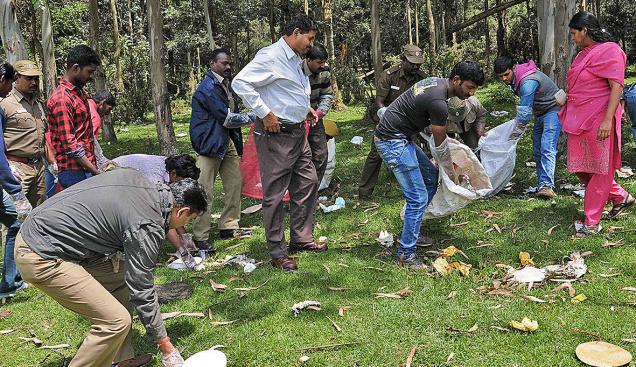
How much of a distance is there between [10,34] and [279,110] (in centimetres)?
530

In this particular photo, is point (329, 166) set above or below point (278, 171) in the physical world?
below

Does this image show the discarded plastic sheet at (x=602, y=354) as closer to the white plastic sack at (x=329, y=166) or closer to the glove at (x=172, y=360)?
the glove at (x=172, y=360)

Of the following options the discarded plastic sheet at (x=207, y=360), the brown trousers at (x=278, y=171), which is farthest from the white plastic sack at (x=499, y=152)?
the discarded plastic sheet at (x=207, y=360)

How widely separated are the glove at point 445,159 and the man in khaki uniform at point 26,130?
395 cm

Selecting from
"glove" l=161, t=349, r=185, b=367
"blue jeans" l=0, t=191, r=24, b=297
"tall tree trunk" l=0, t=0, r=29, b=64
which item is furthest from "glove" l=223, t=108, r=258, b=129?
"tall tree trunk" l=0, t=0, r=29, b=64

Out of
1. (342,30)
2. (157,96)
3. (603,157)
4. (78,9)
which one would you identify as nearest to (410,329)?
(603,157)

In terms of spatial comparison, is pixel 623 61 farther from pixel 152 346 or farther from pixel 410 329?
pixel 152 346

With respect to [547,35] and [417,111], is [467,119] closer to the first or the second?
[547,35]

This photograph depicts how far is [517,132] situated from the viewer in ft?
21.5

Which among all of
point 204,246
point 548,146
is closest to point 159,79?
point 204,246

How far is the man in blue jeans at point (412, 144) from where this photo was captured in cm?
480

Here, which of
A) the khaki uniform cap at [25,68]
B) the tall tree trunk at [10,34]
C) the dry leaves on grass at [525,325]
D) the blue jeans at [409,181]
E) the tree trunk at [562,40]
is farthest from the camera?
the tall tree trunk at [10,34]

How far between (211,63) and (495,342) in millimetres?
4177

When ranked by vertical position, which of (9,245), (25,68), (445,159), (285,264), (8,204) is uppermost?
(25,68)
